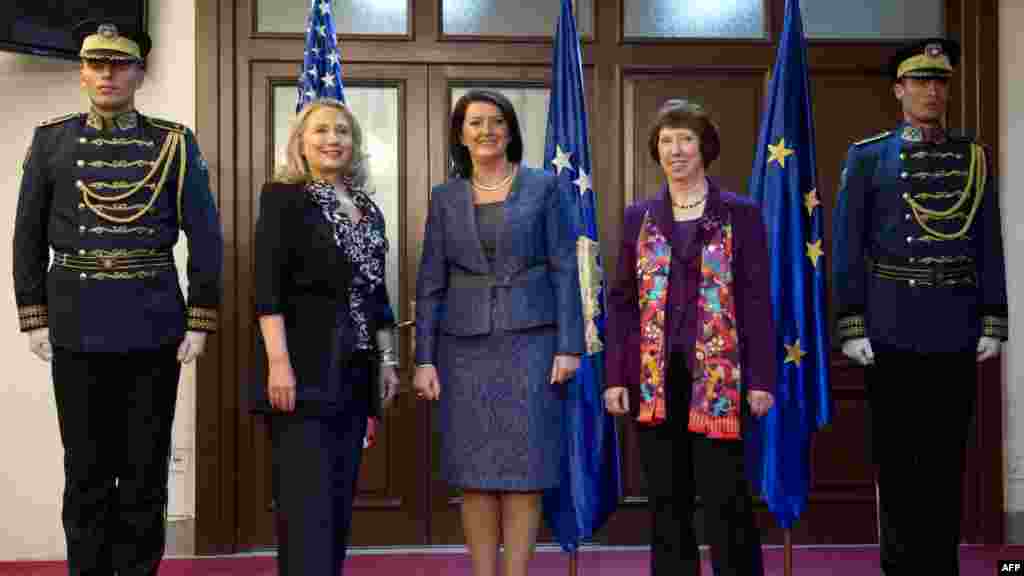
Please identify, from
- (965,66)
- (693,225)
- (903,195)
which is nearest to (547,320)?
(693,225)

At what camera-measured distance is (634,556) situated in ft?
14.2

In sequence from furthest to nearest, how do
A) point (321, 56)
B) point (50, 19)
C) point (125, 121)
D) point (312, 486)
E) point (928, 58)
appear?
point (50, 19) → point (321, 56) → point (928, 58) → point (125, 121) → point (312, 486)

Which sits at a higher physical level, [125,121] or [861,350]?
[125,121]

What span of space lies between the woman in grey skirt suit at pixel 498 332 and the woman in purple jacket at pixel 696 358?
0.66ft

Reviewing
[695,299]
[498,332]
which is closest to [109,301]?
[498,332]

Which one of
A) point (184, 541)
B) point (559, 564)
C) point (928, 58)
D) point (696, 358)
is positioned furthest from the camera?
point (184, 541)

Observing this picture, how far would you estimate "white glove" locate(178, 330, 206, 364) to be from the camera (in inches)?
122

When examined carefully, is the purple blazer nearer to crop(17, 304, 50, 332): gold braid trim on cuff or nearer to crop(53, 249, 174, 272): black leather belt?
crop(53, 249, 174, 272): black leather belt

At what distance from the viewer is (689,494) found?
298cm

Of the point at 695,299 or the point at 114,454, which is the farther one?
the point at 114,454

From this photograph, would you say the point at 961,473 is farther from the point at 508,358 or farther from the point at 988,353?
the point at 508,358

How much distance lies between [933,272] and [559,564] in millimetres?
1808

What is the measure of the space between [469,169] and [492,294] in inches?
15.9

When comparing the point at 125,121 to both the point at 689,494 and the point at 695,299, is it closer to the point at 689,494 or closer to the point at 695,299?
the point at 695,299
